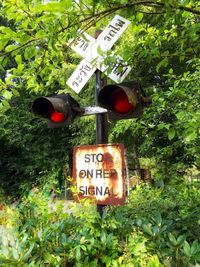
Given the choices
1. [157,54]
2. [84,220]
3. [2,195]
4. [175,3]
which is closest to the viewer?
[175,3]

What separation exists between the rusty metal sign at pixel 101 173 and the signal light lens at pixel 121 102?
0.85ft

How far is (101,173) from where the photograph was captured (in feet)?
8.29

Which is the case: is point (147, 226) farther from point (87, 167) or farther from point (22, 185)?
point (22, 185)

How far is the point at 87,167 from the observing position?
261cm

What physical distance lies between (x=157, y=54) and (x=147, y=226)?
4.04 ft

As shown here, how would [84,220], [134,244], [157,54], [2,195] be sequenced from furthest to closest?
[2,195] < [157,54] < [84,220] < [134,244]

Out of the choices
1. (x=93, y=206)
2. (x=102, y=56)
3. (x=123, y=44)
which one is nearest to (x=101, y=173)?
(x=93, y=206)

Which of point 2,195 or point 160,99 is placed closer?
point 160,99

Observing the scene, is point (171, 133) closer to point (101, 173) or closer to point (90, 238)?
point (101, 173)

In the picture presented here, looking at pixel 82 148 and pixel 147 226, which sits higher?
pixel 82 148

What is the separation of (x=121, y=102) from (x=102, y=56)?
14.9 inches

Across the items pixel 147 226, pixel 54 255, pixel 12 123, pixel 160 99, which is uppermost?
pixel 12 123

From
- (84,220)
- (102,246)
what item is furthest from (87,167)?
(102,246)

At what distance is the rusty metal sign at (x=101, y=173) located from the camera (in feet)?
7.97
